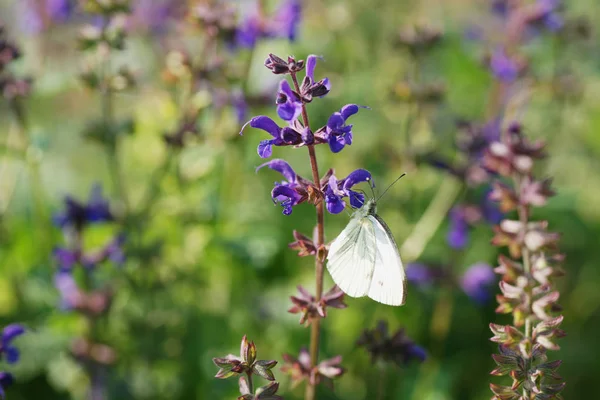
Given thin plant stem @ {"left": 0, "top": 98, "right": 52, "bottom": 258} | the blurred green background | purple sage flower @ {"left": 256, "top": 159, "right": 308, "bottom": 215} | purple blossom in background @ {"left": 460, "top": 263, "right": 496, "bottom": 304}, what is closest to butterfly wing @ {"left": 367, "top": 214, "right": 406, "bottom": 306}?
purple sage flower @ {"left": 256, "top": 159, "right": 308, "bottom": 215}

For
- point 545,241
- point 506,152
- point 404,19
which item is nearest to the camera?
point 545,241

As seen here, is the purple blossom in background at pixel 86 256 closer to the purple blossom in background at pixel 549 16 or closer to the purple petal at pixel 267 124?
the purple petal at pixel 267 124

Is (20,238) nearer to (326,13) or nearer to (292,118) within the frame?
(326,13)

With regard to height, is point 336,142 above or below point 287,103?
below

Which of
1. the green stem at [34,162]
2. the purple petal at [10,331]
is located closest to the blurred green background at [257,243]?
the green stem at [34,162]

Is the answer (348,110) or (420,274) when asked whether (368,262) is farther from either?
(420,274)

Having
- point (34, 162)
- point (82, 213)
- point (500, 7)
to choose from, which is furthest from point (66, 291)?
point (500, 7)

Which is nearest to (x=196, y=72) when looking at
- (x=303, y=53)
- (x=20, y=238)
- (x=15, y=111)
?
(x=15, y=111)
